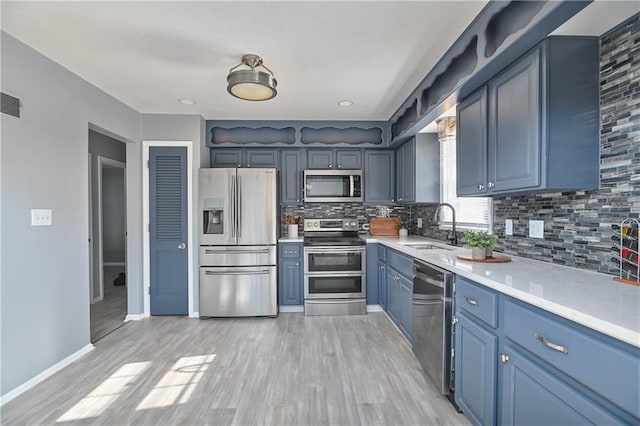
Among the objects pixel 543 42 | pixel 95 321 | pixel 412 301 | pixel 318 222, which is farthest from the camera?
pixel 318 222

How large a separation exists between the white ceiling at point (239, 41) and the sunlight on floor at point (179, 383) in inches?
95.7

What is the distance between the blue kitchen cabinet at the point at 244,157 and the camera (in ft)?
12.9

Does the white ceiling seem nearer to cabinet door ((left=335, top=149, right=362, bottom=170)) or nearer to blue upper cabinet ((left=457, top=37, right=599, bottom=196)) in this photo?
blue upper cabinet ((left=457, top=37, right=599, bottom=196))

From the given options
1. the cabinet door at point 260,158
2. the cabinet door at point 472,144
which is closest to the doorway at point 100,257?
the cabinet door at point 260,158

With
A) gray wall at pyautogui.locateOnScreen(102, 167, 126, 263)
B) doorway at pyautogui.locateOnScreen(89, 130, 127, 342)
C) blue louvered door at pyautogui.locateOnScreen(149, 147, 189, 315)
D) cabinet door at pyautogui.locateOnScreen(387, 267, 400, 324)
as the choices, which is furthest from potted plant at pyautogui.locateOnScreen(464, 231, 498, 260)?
gray wall at pyautogui.locateOnScreen(102, 167, 126, 263)

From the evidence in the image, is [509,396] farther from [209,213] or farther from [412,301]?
[209,213]

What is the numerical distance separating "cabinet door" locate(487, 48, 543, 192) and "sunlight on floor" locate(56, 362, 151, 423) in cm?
289

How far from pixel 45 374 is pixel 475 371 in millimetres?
A: 2985

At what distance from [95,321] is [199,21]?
3.40 metres

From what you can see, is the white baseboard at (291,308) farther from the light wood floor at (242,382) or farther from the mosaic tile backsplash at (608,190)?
the mosaic tile backsplash at (608,190)

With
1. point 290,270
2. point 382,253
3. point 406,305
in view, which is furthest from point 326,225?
point 406,305

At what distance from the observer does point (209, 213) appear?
3.44 meters

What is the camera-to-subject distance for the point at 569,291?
47.4 inches

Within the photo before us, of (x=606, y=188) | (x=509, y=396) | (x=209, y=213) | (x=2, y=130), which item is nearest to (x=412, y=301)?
(x=509, y=396)
